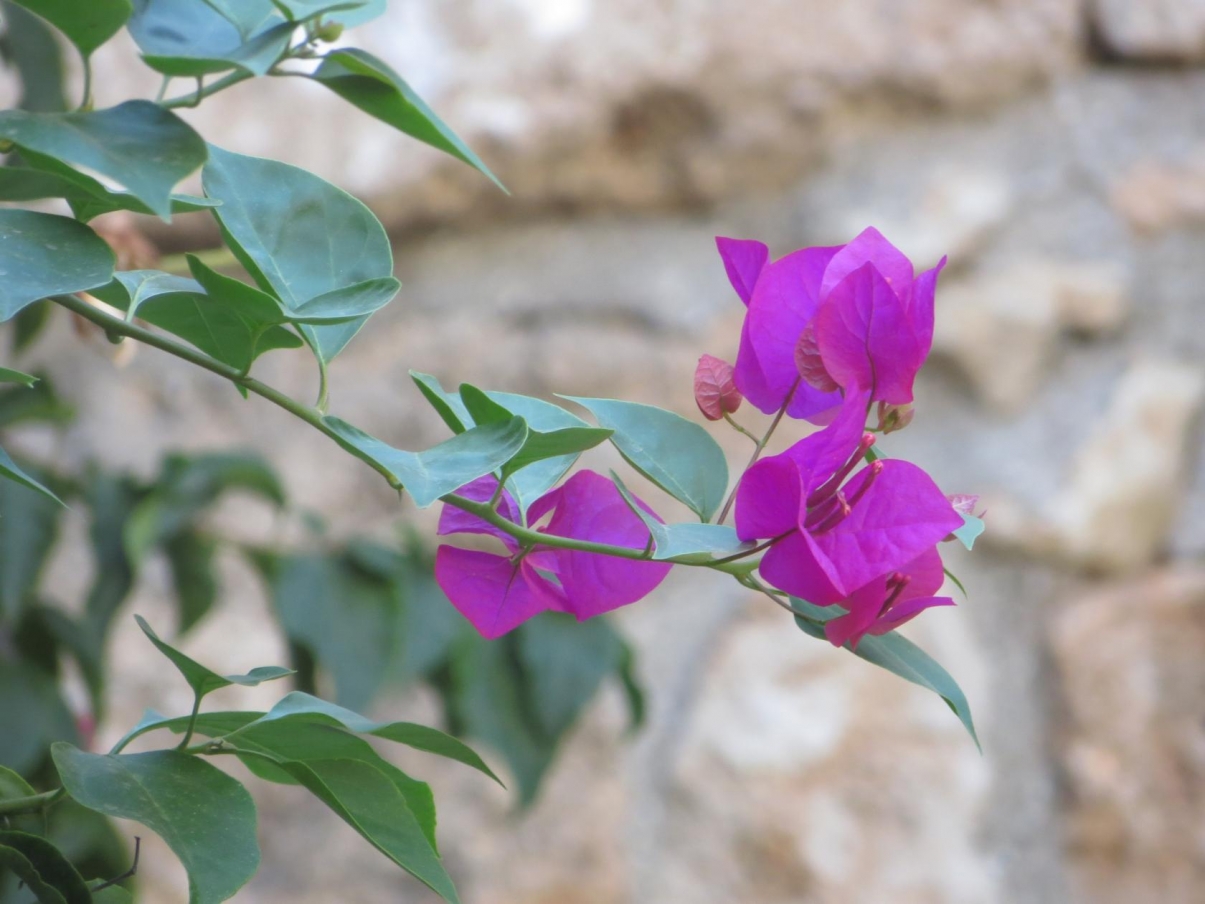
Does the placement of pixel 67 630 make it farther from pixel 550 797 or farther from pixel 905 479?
pixel 905 479

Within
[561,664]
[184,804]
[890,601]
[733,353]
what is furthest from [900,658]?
[733,353]

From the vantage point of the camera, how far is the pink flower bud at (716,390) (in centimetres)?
25

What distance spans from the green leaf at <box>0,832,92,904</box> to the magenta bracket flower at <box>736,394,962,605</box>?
5.0 inches

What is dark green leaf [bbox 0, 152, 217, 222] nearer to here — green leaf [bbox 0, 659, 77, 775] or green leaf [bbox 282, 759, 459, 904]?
green leaf [bbox 282, 759, 459, 904]

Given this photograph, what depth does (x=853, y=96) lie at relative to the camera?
75cm

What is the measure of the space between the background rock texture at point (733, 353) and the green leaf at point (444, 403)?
49 cm

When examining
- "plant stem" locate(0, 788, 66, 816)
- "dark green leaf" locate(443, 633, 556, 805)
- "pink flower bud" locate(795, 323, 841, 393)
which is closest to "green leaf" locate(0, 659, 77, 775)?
"dark green leaf" locate(443, 633, 556, 805)

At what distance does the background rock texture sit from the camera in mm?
689

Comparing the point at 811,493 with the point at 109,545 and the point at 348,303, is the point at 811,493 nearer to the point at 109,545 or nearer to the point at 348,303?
the point at 348,303

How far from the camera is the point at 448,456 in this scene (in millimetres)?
194

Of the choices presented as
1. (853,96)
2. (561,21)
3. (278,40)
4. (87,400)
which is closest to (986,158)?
(853,96)

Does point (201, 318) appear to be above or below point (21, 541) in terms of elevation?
above

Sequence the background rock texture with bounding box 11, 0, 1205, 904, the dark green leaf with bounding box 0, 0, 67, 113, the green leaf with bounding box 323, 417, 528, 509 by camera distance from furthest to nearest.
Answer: the background rock texture with bounding box 11, 0, 1205, 904 < the dark green leaf with bounding box 0, 0, 67, 113 < the green leaf with bounding box 323, 417, 528, 509

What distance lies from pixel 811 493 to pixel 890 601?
21 millimetres
